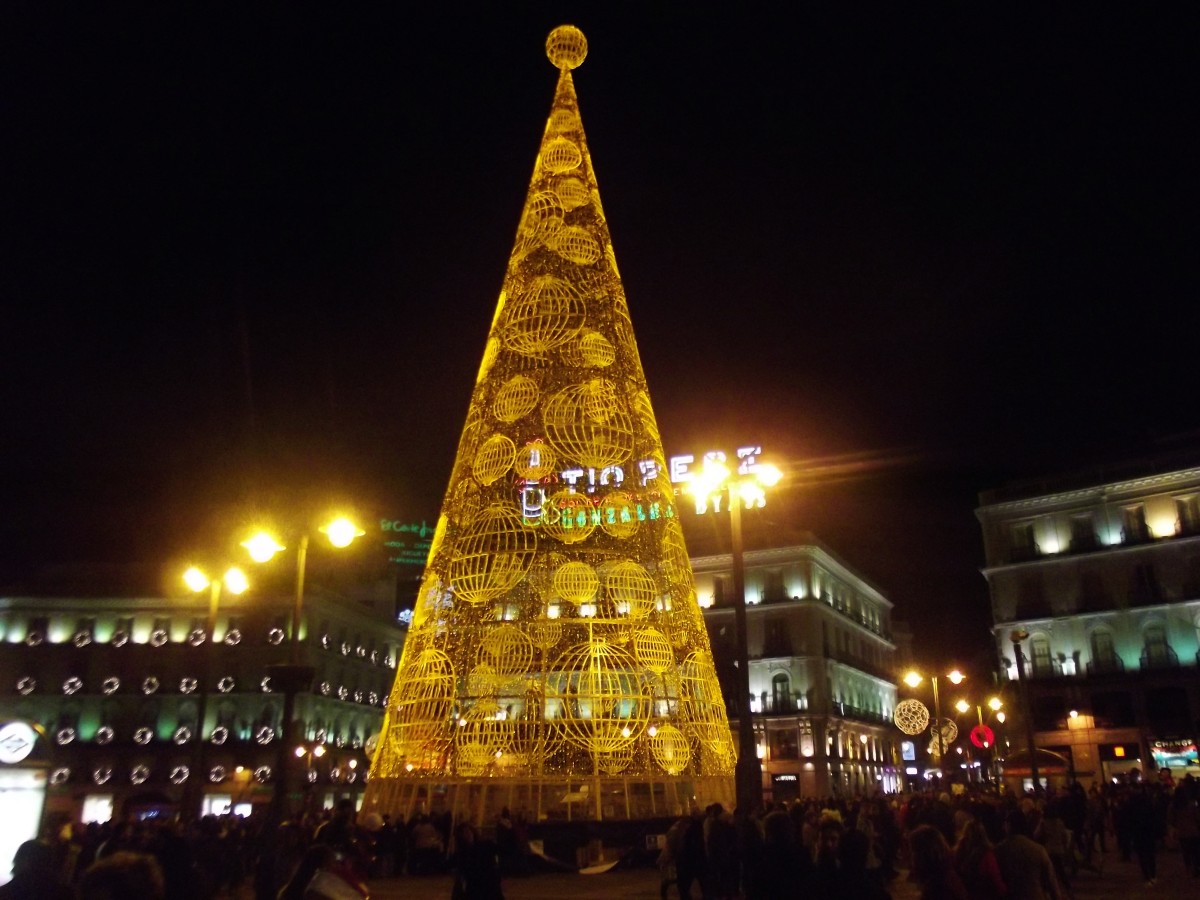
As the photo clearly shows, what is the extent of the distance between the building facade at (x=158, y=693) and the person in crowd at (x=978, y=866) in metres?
46.8

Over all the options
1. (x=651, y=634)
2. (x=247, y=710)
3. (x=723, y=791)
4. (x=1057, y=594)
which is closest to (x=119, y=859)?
(x=651, y=634)

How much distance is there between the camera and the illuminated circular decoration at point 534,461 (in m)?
16.2

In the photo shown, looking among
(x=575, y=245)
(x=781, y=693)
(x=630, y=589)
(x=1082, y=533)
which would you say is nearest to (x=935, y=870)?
(x=630, y=589)

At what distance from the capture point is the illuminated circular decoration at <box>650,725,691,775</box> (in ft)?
50.6

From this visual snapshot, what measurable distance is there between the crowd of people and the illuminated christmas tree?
134cm

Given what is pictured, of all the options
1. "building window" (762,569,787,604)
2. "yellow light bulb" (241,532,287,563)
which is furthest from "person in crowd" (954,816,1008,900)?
"building window" (762,569,787,604)

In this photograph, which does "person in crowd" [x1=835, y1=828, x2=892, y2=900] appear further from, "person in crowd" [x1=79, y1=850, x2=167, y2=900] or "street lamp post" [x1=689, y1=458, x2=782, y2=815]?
"street lamp post" [x1=689, y1=458, x2=782, y2=815]

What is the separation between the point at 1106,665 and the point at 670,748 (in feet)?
109

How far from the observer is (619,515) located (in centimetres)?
1652

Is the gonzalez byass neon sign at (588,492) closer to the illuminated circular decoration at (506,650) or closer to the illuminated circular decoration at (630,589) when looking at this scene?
the illuminated circular decoration at (630,589)

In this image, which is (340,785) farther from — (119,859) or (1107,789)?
(119,859)

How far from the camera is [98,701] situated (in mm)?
52281

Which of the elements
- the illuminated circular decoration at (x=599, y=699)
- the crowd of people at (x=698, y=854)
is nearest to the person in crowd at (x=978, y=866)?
the crowd of people at (x=698, y=854)

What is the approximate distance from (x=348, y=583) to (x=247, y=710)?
53.1 ft
